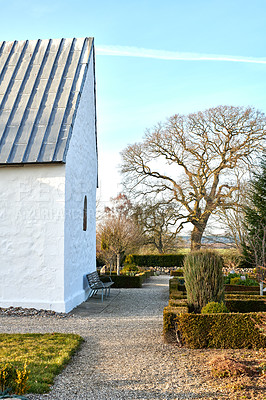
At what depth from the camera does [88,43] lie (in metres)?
11.1

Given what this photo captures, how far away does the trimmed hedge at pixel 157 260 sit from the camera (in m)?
24.2

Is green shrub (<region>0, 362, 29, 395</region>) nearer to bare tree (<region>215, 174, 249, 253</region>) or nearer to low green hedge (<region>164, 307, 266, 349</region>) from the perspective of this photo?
low green hedge (<region>164, 307, 266, 349</region>)

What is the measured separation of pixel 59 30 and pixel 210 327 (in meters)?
10.4

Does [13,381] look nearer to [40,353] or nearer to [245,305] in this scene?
[40,353]

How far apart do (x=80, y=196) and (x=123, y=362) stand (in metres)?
6.04

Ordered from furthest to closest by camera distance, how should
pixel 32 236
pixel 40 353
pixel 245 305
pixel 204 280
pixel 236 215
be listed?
pixel 236 215 → pixel 32 236 → pixel 245 305 → pixel 204 280 → pixel 40 353

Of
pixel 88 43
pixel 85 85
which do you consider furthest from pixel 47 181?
pixel 88 43

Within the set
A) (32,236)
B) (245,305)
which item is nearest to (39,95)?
(32,236)

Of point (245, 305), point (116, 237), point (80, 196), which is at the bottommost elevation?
point (245, 305)

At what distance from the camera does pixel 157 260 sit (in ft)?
80.5

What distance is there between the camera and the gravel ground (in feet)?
13.6

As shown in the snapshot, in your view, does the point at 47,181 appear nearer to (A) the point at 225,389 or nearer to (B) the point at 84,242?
(B) the point at 84,242

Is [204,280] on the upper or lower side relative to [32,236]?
lower

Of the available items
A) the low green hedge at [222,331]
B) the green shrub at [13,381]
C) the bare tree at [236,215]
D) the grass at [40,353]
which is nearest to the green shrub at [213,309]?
the low green hedge at [222,331]
